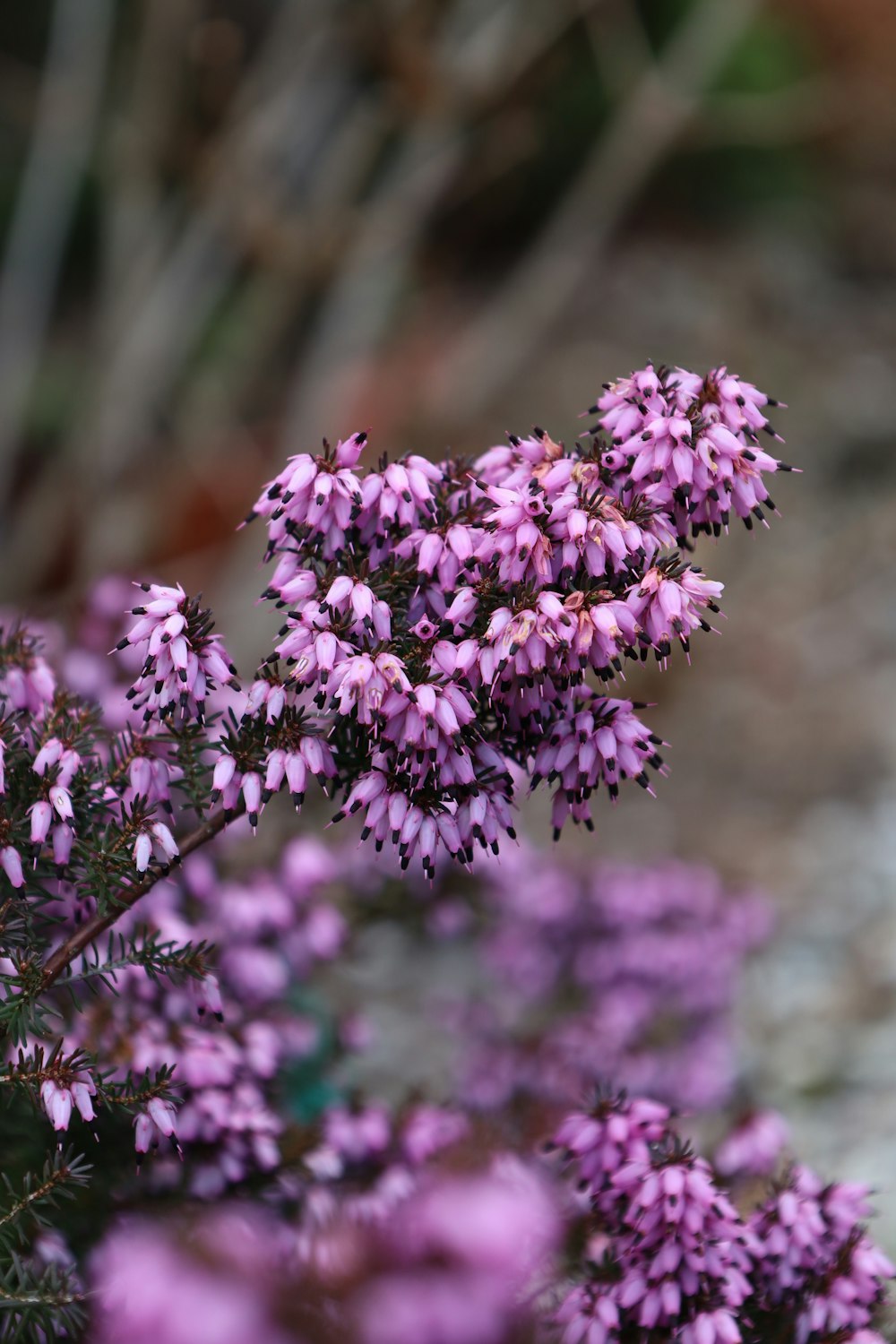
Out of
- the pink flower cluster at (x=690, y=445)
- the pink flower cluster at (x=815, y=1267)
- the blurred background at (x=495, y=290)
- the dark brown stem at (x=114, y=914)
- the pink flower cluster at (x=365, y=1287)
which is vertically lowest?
the pink flower cluster at (x=365, y=1287)

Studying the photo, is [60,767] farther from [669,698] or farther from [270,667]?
[669,698]

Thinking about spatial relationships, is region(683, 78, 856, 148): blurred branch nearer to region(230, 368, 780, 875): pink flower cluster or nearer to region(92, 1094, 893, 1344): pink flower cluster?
region(230, 368, 780, 875): pink flower cluster

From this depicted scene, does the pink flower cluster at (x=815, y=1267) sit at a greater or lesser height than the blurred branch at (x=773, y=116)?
lesser

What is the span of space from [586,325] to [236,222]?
3.26 metres

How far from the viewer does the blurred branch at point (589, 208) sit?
26.8 ft

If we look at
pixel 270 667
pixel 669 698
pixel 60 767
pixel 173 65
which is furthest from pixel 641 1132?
pixel 173 65

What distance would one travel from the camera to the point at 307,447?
8227 mm

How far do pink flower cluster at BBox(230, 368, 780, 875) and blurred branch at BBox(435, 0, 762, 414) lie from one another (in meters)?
7.24

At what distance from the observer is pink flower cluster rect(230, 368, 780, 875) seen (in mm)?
1612

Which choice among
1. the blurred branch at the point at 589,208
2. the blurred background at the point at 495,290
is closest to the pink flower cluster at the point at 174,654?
the blurred background at the point at 495,290

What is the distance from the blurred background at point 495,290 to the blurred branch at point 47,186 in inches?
1.1

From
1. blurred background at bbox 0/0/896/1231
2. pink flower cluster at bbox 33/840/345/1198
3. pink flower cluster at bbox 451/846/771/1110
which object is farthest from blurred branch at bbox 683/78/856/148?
pink flower cluster at bbox 33/840/345/1198

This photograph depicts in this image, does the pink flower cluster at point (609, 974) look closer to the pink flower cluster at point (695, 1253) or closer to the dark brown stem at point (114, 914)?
the pink flower cluster at point (695, 1253)

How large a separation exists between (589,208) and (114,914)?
8.05 metres
